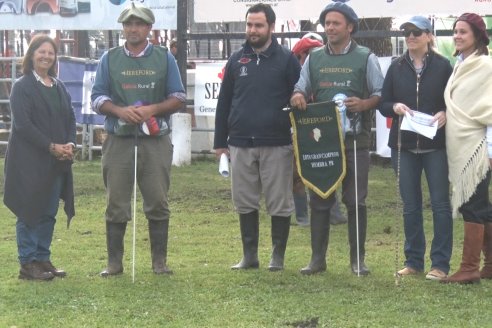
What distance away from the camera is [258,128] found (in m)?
7.84

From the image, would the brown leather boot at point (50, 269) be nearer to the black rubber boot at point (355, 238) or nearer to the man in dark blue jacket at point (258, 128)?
the man in dark blue jacket at point (258, 128)

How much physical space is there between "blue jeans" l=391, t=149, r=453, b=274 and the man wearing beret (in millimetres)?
1770

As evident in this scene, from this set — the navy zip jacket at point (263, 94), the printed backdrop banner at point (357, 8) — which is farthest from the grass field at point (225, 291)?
the printed backdrop banner at point (357, 8)

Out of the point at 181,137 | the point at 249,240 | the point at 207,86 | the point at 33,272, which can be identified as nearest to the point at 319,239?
the point at 249,240

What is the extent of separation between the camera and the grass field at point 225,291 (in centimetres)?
630

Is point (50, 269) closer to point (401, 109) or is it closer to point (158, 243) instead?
point (158, 243)

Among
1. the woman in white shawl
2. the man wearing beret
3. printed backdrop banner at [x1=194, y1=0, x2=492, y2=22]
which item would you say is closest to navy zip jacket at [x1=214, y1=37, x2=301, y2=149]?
the man wearing beret

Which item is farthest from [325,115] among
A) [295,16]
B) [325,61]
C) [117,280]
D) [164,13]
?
[164,13]

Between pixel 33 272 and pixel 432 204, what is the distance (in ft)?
9.84

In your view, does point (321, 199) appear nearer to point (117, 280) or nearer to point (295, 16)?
point (117, 280)

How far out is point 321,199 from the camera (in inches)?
307

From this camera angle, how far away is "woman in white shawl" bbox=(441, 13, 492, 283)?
7.14 meters

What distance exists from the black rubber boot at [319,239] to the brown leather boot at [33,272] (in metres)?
1.92

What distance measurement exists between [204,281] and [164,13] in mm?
8631
